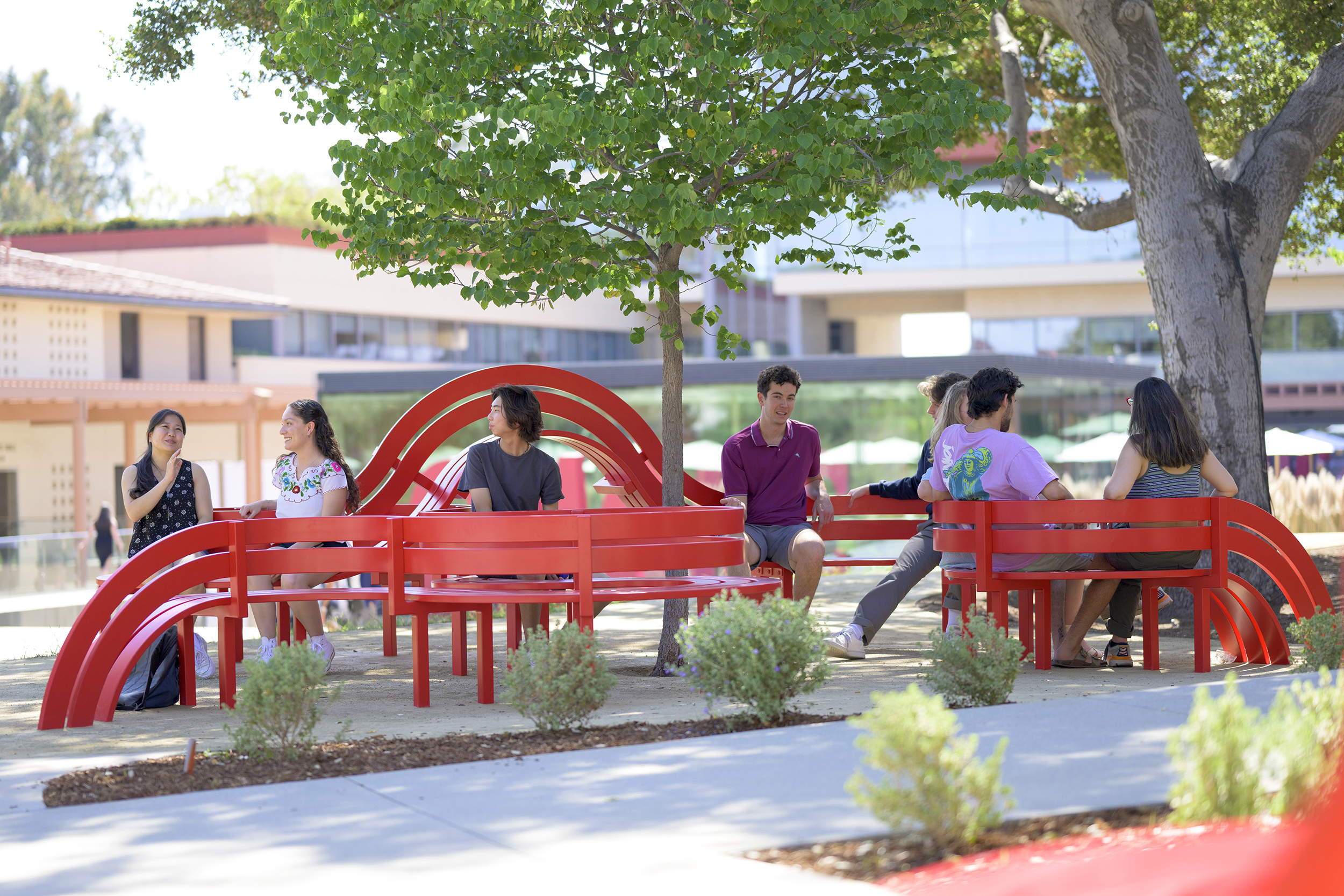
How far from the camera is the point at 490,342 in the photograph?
5372 cm

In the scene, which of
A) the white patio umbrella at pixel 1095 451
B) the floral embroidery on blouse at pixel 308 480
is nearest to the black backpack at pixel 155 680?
Result: the floral embroidery on blouse at pixel 308 480

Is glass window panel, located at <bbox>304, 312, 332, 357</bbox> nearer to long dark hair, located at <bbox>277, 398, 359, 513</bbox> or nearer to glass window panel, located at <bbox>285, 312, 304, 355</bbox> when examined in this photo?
glass window panel, located at <bbox>285, 312, 304, 355</bbox>

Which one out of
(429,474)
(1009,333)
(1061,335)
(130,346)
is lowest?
(429,474)

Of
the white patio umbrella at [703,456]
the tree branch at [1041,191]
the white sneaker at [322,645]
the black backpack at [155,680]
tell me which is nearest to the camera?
the black backpack at [155,680]

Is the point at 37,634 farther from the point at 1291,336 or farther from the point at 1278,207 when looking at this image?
the point at 1291,336

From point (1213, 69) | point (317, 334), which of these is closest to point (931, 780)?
point (1213, 69)

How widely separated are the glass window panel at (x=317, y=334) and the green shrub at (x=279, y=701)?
4189 cm

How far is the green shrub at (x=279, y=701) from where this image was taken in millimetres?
5344

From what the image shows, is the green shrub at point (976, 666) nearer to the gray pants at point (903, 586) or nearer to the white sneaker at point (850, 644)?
the gray pants at point (903, 586)

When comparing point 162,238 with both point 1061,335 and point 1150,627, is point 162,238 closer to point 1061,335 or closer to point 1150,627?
point 1061,335

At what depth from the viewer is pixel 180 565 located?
23.2 ft

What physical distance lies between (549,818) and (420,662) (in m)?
3.07

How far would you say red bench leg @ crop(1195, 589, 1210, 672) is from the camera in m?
7.48

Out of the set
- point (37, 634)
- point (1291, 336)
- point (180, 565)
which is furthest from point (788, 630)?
point (1291, 336)
